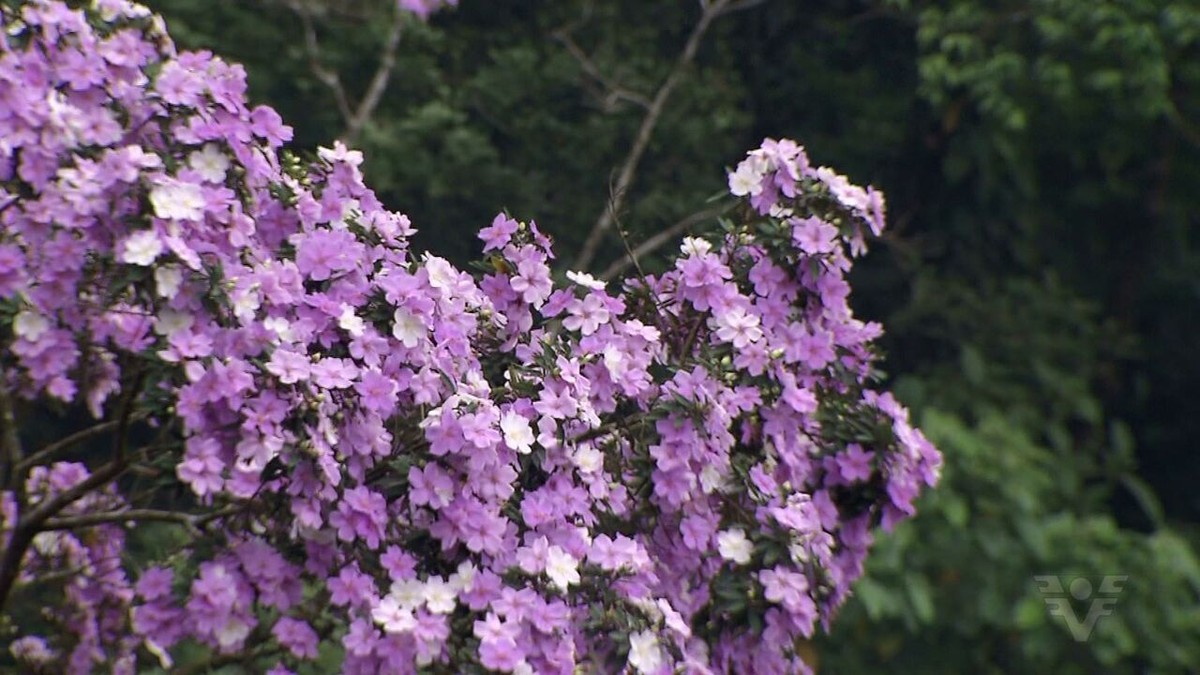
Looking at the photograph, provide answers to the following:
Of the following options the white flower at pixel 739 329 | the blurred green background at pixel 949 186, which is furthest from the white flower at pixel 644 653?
the blurred green background at pixel 949 186

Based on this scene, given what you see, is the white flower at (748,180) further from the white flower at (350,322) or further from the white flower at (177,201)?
the white flower at (177,201)

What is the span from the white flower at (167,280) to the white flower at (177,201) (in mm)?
65

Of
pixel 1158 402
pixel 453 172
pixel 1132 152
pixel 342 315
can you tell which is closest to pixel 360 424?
pixel 342 315

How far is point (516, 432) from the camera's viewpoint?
210cm

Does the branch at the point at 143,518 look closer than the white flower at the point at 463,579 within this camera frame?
No

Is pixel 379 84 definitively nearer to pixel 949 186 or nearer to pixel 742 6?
pixel 742 6

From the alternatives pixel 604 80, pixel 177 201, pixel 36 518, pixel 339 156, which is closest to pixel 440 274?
pixel 339 156

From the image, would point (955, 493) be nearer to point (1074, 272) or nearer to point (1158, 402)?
point (1074, 272)

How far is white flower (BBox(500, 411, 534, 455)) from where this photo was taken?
2.09 meters

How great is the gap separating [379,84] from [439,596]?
11.7 ft

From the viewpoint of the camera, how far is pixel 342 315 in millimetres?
2092

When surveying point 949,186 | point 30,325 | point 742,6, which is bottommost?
point 30,325

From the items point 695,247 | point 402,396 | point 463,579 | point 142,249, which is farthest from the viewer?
point 695,247

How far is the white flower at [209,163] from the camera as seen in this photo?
2.08 meters
